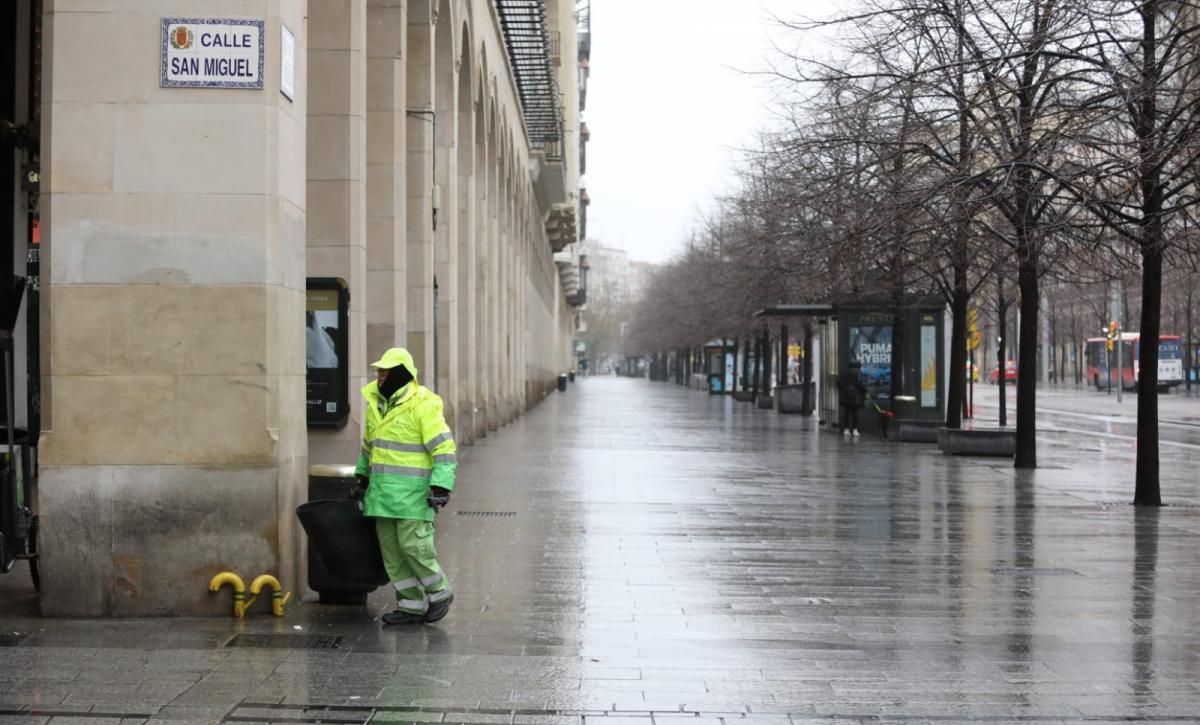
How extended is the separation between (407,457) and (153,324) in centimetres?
191

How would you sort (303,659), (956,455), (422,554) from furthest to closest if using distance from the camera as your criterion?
(956,455) → (422,554) → (303,659)

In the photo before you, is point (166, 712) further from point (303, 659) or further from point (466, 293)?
point (466, 293)

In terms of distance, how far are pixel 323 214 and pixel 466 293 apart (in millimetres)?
13712

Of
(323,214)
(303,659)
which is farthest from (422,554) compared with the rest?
(323,214)

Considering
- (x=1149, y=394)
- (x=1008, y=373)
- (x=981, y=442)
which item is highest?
(x=1149, y=394)

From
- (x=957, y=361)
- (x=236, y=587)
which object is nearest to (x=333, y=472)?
(x=236, y=587)

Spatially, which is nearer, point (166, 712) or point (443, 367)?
point (166, 712)

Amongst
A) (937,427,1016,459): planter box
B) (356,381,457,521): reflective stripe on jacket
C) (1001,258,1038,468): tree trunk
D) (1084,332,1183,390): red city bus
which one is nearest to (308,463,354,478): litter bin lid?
(356,381,457,521): reflective stripe on jacket

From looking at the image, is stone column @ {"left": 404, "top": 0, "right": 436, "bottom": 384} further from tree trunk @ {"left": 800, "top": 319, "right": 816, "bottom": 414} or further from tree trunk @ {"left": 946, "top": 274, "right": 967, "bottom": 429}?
tree trunk @ {"left": 800, "top": 319, "right": 816, "bottom": 414}

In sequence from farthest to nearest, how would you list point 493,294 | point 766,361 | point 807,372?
point 766,361, point 807,372, point 493,294

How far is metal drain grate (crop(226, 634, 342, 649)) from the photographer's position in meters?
8.10

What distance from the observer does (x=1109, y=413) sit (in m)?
46.1

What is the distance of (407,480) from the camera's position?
28.1 ft

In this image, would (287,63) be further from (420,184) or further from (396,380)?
(420,184)
